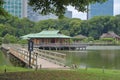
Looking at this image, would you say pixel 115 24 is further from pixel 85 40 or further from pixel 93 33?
pixel 85 40

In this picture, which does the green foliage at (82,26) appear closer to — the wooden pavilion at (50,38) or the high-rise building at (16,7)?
the wooden pavilion at (50,38)

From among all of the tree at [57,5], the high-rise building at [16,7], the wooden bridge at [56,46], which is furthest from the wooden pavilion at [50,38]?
the high-rise building at [16,7]

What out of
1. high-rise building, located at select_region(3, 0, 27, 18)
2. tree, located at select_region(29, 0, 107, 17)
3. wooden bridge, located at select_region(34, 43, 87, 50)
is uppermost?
high-rise building, located at select_region(3, 0, 27, 18)

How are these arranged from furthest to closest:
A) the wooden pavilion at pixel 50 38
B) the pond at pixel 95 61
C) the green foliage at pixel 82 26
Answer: the green foliage at pixel 82 26, the wooden pavilion at pixel 50 38, the pond at pixel 95 61

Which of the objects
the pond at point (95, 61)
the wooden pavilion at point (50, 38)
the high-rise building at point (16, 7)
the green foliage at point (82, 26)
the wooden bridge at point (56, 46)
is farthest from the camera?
the high-rise building at point (16, 7)

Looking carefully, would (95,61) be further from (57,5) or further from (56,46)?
(56,46)

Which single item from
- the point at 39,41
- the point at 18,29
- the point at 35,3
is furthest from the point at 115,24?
the point at 35,3

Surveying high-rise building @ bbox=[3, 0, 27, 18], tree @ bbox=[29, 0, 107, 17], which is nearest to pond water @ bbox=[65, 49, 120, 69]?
tree @ bbox=[29, 0, 107, 17]

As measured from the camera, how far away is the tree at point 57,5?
38.8 feet

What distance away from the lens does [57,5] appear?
41.2ft

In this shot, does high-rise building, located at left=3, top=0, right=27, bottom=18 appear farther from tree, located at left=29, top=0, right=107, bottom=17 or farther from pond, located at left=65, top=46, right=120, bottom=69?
tree, located at left=29, top=0, right=107, bottom=17

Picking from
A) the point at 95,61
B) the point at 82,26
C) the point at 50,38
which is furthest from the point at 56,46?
the point at 82,26

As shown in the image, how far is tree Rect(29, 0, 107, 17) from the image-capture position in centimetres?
1181

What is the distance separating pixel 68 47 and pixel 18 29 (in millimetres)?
25530
